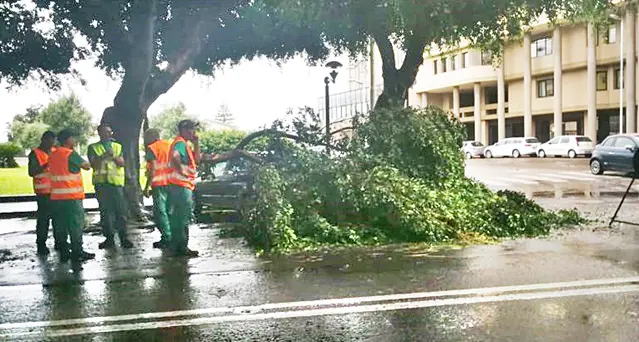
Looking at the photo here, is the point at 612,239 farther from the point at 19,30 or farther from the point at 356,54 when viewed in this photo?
the point at 19,30

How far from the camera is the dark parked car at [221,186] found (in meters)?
12.2

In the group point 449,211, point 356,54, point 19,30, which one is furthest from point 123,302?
point 356,54

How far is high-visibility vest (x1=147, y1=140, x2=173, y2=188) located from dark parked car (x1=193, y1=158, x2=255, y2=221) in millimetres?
2669

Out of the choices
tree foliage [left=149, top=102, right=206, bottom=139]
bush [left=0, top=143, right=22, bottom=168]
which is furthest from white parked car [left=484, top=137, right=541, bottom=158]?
tree foliage [left=149, top=102, right=206, bottom=139]

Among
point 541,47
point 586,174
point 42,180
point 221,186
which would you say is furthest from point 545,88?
point 42,180

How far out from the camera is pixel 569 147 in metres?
37.3

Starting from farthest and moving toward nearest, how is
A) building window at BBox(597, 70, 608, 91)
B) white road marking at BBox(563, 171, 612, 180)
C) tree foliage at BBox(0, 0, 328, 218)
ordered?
building window at BBox(597, 70, 608, 91) → white road marking at BBox(563, 171, 612, 180) → tree foliage at BBox(0, 0, 328, 218)

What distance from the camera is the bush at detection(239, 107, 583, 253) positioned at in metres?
9.05

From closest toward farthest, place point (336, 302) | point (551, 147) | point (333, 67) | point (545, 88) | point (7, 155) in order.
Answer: point (336, 302), point (333, 67), point (7, 155), point (551, 147), point (545, 88)

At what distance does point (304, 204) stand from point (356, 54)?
22.3 feet

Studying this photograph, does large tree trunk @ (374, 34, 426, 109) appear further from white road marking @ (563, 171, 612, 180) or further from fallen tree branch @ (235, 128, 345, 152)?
white road marking @ (563, 171, 612, 180)

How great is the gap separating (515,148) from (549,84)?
25.0ft

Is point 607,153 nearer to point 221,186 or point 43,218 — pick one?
point 221,186

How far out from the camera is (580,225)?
10.4m
